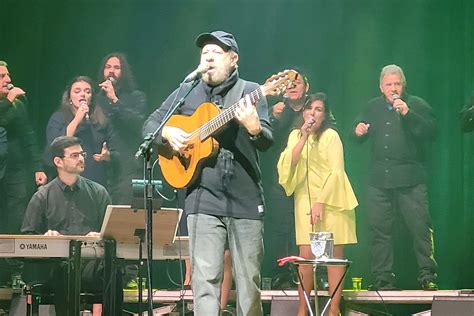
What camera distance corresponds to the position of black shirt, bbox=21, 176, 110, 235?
8.99 meters

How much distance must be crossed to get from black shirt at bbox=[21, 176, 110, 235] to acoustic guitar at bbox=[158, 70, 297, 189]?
3.99m

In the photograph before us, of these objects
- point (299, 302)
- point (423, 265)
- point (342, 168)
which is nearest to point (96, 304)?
point (299, 302)

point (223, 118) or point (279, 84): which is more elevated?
point (279, 84)

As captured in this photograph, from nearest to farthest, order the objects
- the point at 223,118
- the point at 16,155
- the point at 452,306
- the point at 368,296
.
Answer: the point at 223,118 → the point at 452,306 → the point at 368,296 → the point at 16,155

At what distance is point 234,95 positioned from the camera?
517cm

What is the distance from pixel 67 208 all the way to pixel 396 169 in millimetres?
3773

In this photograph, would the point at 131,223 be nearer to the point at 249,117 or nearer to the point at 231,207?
the point at 231,207

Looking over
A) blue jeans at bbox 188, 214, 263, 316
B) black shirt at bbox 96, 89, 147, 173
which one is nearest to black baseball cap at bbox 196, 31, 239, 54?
blue jeans at bbox 188, 214, 263, 316

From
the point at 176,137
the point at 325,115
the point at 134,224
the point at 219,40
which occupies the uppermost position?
the point at 325,115

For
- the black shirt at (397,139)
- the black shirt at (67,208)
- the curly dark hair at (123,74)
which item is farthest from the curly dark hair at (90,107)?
the black shirt at (397,139)

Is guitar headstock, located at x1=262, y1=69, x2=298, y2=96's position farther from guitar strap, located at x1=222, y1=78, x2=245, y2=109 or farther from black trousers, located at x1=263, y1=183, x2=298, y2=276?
black trousers, located at x1=263, y1=183, x2=298, y2=276

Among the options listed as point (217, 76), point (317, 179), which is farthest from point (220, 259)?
point (317, 179)

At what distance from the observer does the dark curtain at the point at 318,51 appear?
9.34 m

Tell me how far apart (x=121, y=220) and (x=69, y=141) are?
3.12m
